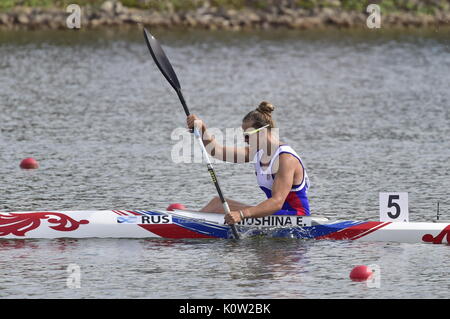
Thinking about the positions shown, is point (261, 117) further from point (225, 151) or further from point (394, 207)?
point (394, 207)

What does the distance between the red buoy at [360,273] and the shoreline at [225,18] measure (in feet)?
155

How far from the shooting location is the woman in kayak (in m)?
19.0

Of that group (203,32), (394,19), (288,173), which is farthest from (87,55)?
(288,173)

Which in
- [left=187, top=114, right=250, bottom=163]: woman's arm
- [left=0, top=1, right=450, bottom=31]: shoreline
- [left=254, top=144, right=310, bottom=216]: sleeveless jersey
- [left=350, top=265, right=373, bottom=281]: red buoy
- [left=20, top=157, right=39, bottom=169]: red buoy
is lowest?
[left=350, top=265, right=373, bottom=281]: red buoy

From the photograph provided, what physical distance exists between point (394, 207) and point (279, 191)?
185 cm

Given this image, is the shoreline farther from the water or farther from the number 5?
the number 5

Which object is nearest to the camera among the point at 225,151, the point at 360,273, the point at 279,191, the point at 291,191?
the point at 360,273

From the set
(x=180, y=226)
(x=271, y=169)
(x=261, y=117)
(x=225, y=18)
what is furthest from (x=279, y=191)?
(x=225, y=18)

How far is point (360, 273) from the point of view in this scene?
1773 cm

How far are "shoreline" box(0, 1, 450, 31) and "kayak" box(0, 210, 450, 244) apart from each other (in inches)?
1747

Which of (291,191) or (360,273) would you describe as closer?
(360,273)

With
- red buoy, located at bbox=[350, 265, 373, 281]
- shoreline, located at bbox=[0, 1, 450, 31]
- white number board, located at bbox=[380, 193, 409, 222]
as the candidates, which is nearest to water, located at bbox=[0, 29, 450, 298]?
red buoy, located at bbox=[350, 265, 373, 281]

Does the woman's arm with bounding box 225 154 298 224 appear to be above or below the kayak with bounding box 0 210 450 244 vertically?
above
